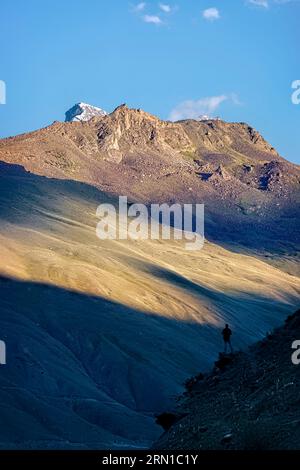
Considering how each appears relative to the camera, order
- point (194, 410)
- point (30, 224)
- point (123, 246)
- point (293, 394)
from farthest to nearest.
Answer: point (123, 246) → point (30, 224) → point (194, 410) → point (293, 394)

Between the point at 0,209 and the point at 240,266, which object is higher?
the point at 0,209

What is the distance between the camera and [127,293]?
283 ft

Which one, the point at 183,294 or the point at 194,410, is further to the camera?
the point at 183,294

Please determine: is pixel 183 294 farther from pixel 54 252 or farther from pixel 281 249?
pixel 281 249

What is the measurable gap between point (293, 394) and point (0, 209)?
3741 inches

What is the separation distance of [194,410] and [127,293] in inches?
2462

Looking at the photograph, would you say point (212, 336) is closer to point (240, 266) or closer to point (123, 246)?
point (123, 246)

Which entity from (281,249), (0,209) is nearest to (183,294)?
(0,209)

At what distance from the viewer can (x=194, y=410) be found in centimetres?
2369
